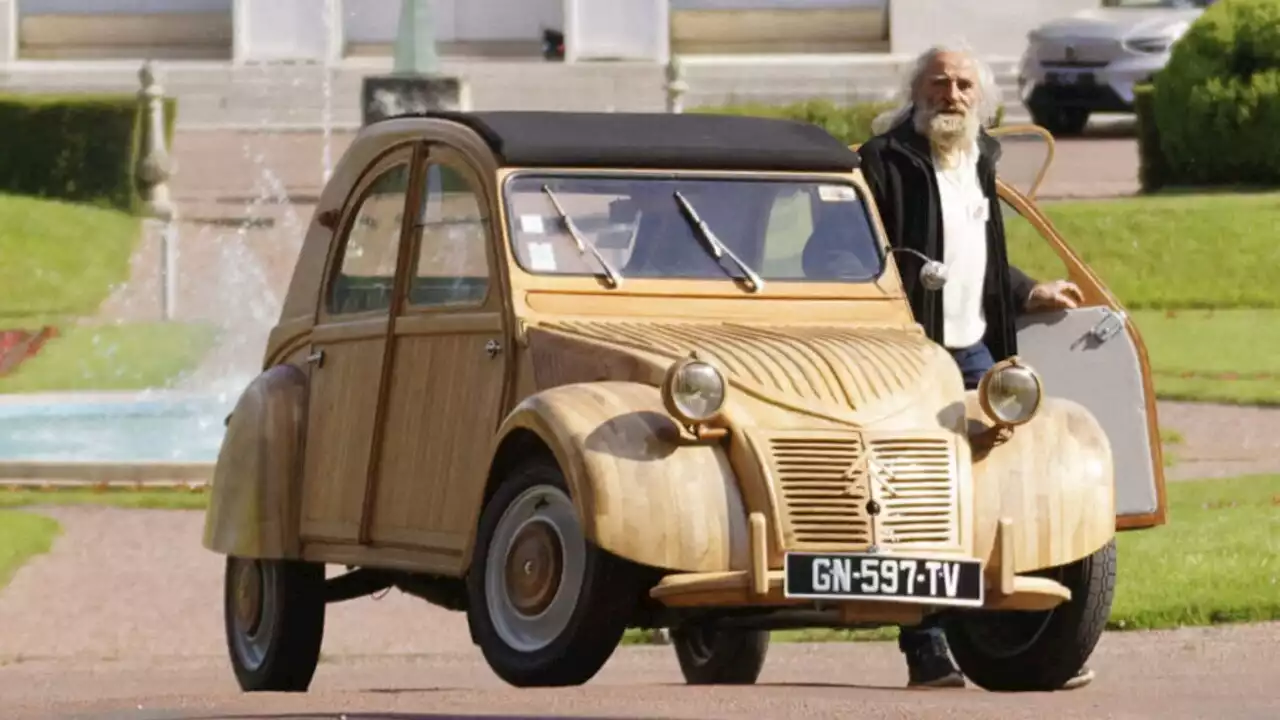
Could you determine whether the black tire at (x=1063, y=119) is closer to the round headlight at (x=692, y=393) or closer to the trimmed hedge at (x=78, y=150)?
the trimmed hedge at (x=78, y=150)

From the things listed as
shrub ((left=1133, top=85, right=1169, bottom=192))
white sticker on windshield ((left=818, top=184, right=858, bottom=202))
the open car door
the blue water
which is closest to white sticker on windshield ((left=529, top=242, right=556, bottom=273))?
white sticker on windshield ((left=818, top=184, right=858, bottom=202))

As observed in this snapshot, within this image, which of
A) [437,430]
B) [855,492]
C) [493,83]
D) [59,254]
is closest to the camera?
[855,492]

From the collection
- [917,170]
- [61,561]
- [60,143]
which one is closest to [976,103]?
[917,170]

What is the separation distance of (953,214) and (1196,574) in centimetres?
332

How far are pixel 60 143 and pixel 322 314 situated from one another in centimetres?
2335

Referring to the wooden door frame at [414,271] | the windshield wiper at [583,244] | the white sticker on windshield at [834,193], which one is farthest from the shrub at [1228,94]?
the windshield wiper at [583,244]

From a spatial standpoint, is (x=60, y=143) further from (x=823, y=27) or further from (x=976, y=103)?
(x=976, y=103)

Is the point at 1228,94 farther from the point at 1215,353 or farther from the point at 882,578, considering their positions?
the point at 882,578

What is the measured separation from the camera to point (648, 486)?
7.98 meters

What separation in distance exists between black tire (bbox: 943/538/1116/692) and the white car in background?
28946 millimetres

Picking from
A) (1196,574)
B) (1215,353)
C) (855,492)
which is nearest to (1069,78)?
(1215,353)

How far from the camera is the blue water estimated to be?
1891 centimetres

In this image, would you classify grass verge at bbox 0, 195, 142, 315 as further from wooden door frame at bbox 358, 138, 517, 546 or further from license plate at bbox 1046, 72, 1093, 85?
wooden door frame at bbox 358, 138, 517, 546

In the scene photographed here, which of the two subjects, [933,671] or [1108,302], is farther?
[1108,302]
